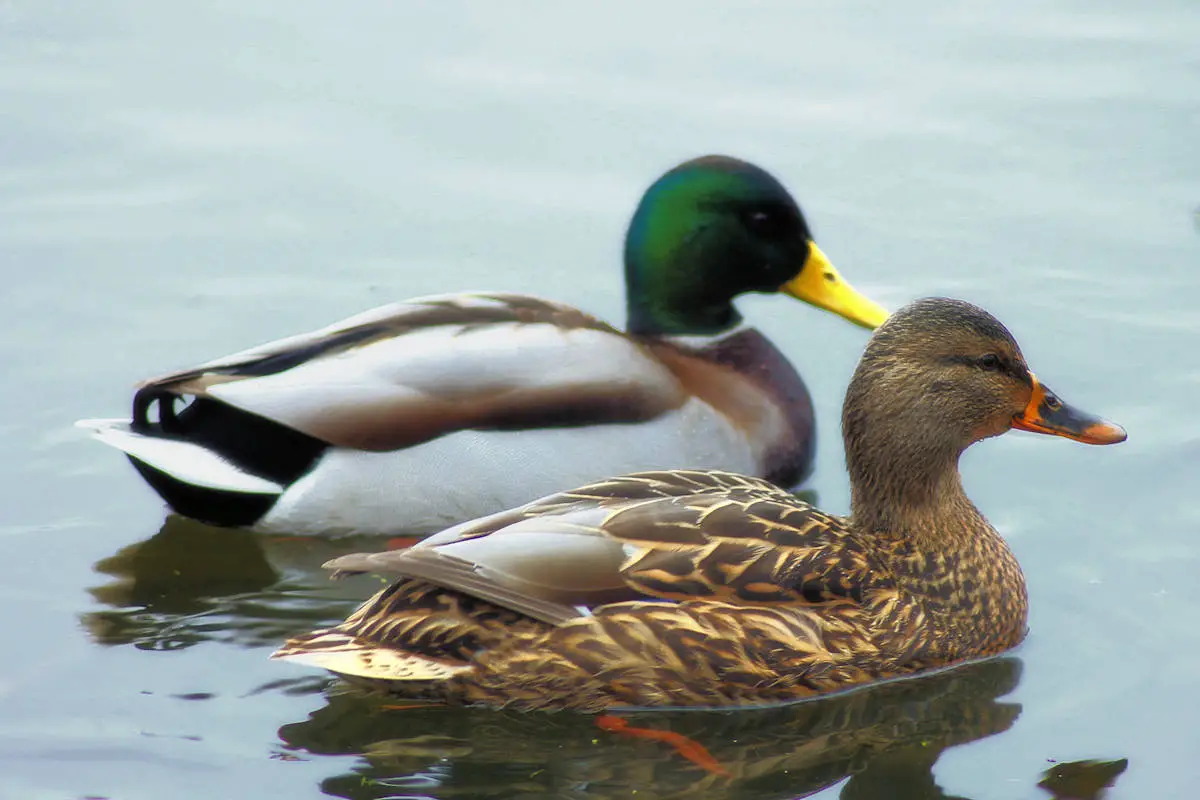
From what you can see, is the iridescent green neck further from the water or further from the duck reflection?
the duck reflection

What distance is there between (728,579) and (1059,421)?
129cm

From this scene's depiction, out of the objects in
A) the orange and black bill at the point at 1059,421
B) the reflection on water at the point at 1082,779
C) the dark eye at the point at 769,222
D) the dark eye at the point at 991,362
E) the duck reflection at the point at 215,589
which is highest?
the dark eye at the point at 769,222

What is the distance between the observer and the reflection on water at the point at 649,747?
558 cm

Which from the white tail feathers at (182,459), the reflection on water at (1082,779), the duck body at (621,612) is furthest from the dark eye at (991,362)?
the white tail feathers at (182,459)

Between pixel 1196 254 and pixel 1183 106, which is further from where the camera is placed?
pixel 1183 106

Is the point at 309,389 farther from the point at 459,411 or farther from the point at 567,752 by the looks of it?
the point at 567,752

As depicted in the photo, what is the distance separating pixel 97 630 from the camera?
6422mm

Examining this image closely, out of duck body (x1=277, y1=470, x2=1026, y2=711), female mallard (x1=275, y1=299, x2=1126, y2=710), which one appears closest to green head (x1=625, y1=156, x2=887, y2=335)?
female mallard (x1=275, y1=299, x2=1126, y2=710)

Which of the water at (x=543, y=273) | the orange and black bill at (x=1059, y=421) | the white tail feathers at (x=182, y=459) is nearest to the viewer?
the water at (x=543, y=273)

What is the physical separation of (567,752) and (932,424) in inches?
60.4

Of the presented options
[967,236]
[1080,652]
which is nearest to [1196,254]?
[967,236]

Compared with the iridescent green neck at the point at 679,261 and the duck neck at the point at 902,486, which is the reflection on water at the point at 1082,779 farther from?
the iridescent green neck at the point at 679,261

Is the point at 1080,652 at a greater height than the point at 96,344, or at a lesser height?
lesser

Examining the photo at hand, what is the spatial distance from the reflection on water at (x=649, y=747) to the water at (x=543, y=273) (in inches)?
0.5
